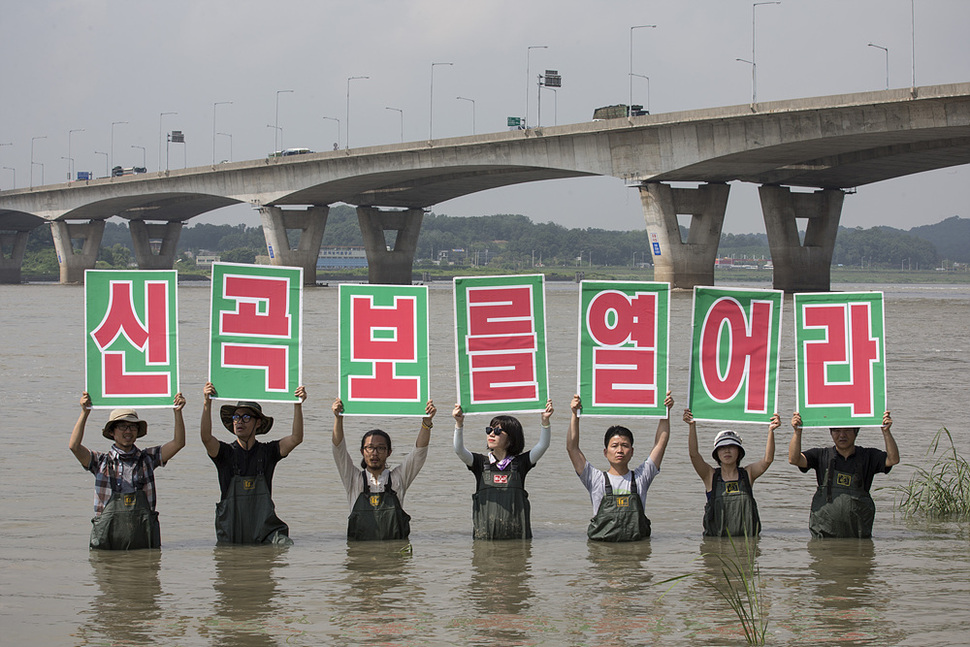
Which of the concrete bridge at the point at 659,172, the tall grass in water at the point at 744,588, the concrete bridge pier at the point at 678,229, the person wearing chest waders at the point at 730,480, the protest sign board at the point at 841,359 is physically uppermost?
the concrete bridge at the point at 659,172

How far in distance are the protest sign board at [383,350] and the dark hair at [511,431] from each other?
1.78 feet

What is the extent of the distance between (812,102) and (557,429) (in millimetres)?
31172

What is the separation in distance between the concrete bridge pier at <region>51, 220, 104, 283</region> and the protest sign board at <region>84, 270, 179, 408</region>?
92615 mm

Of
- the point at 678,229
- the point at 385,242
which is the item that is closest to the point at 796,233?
the point at 678,229

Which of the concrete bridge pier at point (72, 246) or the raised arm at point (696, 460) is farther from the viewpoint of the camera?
the concrete bridge pier at point (72, 246)

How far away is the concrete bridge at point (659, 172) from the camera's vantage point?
4453 cm

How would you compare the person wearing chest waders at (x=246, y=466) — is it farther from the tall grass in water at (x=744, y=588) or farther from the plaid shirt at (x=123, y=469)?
the tall grass in water at (x=744, y=588)

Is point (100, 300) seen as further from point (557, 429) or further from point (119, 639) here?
point (557, 429)

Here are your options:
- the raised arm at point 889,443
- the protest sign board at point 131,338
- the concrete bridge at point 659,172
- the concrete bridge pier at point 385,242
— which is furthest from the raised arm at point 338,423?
the concrete bridge pier at point 385,242

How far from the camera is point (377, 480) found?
26.8 ft

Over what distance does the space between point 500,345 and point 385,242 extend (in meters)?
73.5

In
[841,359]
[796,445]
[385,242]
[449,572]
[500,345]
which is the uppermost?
[385,242]

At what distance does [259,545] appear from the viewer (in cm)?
833

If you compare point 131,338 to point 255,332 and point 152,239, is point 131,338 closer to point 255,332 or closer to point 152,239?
point 255,332
